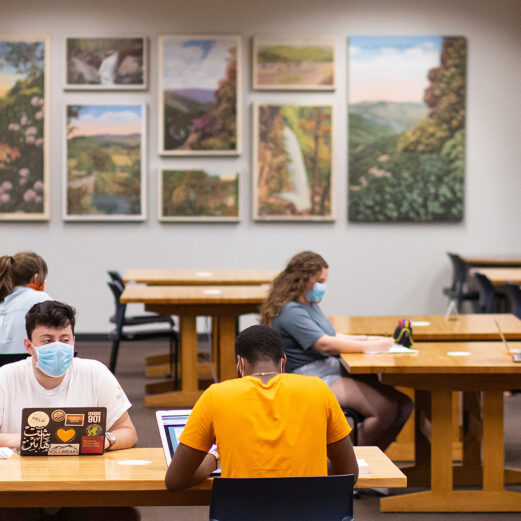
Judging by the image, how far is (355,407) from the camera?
4.63m

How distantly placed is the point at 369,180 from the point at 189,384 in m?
3.92

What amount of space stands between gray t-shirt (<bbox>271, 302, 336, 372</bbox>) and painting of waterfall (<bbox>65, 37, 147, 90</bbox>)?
18.0 ft

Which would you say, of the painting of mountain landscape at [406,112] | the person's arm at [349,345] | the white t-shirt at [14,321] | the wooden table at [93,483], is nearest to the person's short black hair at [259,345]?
the wooden table at [93,483]

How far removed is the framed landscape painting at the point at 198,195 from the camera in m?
9.72

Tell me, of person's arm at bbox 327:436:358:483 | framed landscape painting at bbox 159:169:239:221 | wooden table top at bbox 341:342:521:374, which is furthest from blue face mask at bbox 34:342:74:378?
framed landscape painting at bbox 159:169:239:221

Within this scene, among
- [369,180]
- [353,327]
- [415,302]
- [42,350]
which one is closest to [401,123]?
[369,180]

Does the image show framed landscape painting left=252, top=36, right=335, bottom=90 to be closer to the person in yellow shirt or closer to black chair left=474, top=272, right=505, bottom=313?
black chair left=474, top=272, right=505, bottom=313

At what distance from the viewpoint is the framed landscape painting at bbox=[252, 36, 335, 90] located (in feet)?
31.6

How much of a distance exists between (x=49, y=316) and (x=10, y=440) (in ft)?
1.45

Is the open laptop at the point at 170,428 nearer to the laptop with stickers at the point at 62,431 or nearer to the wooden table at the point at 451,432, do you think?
the laptop with stickers at the point at 62,431

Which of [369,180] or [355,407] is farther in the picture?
[369,180]

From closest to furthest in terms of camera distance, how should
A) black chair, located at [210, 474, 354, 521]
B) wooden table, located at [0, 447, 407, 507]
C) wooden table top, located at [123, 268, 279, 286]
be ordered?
black chair, located at [210, 474, 354, 521]
wooden table, located at [0, 447, 407, 507]
wooden table top, located at [123, 268, 279, 286]

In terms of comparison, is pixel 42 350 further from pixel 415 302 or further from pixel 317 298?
pixel 415 302

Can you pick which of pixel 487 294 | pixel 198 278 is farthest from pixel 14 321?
pixel 487 294
